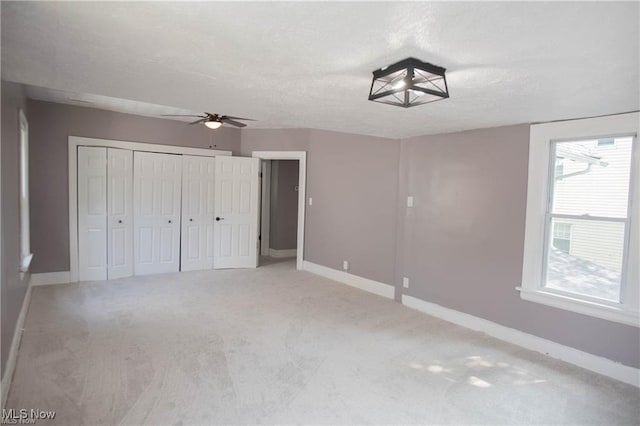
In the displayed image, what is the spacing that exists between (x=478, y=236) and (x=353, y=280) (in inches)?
86.6

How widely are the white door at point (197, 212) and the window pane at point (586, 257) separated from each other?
502 cm

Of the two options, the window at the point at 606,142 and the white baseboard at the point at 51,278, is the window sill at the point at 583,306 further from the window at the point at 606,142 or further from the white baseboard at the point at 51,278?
the white baseboard at the point at 51,278

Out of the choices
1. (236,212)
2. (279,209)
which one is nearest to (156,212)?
(236,212)

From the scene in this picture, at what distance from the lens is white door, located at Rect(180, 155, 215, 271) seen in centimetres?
612

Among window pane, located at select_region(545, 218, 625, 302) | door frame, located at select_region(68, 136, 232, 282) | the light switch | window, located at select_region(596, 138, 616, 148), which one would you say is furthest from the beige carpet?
window, located at select_region(596, 138, 616, 148)

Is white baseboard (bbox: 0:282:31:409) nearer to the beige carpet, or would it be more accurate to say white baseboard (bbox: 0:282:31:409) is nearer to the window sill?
the beige carpet

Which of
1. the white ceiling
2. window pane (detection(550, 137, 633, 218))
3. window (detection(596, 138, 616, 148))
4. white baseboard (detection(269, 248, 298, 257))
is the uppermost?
the white ceiling

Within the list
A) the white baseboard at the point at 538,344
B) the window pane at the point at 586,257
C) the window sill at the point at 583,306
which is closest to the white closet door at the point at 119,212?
the white baseboard at the point at 538,344

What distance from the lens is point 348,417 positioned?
2346mm

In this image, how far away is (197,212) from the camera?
20.4ft

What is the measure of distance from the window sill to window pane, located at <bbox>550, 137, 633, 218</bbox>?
0.75 meters

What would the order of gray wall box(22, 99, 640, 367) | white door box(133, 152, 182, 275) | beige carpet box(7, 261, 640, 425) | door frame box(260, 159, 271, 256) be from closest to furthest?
beige carpet box(7, 261, 640, 425) → gray wall box(22, 99, 640, 367) → white door box(133, 152, 182, 275) → door frame box(260, 159, 271, 256)

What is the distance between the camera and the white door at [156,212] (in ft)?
18.7

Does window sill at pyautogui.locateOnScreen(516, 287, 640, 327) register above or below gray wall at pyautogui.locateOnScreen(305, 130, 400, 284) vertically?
below
